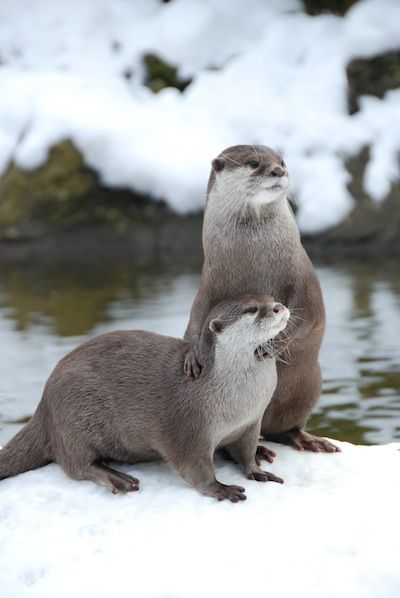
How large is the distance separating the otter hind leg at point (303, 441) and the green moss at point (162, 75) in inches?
289

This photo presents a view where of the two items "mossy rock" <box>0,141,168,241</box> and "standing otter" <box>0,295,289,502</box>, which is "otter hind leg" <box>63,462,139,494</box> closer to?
"standing otter" <box>0,295,289,502</box>

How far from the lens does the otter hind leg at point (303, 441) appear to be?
12.4ft

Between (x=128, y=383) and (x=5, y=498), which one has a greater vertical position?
(x=128, y=383)

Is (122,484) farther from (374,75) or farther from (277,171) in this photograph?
(374,75)

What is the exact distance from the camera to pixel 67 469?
3508 millimetres

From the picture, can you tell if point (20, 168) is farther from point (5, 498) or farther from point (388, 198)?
point (5, 498)

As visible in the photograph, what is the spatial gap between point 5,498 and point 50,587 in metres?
0.55

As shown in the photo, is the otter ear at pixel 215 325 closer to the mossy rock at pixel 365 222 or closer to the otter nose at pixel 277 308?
the otter nose at pixel 277 308

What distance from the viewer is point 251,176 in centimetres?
345

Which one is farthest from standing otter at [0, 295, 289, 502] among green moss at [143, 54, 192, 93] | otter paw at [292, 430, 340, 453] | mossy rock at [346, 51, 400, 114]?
green moss at [143, 54, 192, 93]

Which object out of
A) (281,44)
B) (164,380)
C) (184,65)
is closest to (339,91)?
(281,44)

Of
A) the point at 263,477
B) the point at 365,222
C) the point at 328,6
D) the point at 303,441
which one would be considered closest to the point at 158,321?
the point at 365,222

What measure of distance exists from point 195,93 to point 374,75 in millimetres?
1847

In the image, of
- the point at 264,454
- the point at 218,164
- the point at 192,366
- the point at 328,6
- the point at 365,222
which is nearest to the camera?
the point at 192,366
